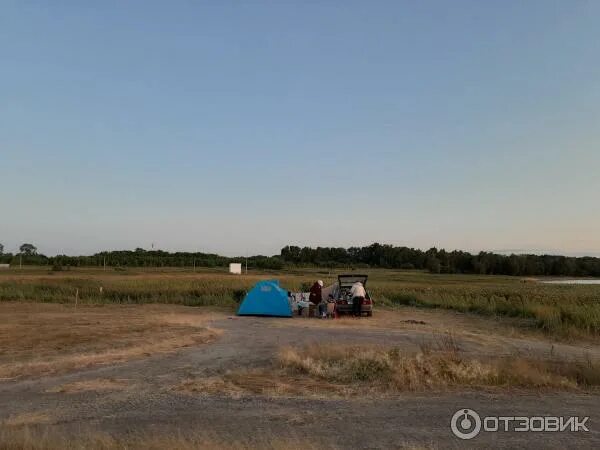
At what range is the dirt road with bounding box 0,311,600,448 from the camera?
627 centimetres

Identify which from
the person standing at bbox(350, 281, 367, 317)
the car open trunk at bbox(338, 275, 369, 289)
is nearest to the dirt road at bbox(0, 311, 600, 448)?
the person standing at bbox(350, 281, 367, 317)

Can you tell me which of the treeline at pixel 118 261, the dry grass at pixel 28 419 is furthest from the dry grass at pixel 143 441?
the treeline at pixel 118 261

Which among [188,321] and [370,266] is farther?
[370,266]

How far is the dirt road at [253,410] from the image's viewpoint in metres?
6.27

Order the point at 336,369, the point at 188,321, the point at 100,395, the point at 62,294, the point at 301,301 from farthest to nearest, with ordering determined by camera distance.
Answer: the point at 62,294, the point at 301,301, the point at 188,321, the point at 336,369, the point at 100,395

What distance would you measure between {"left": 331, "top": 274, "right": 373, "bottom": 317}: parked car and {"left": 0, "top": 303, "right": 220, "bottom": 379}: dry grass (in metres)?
4.88

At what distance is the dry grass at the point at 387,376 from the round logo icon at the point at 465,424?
143 centimetres

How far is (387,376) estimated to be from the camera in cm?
910

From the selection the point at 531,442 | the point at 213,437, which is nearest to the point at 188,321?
the point at 213,437

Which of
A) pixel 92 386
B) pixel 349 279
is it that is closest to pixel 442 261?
pixel 349 279

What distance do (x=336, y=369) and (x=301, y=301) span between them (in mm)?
12862

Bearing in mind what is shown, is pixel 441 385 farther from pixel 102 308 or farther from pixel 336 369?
pixel 102 308

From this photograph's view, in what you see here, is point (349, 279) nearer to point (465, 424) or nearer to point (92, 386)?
point (92, 386)

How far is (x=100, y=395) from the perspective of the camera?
834cm
